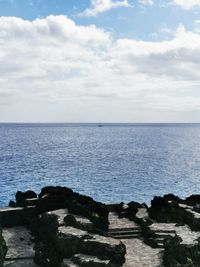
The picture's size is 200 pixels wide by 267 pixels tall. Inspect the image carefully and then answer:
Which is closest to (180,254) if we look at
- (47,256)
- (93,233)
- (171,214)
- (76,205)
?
(93,233)

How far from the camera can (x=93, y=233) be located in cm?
3288

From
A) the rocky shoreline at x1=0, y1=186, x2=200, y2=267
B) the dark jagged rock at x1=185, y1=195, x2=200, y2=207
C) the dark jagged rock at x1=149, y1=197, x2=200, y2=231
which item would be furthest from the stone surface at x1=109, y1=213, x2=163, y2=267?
the dark jagged rock at x1=185, y1=195, x2=200, y2=207

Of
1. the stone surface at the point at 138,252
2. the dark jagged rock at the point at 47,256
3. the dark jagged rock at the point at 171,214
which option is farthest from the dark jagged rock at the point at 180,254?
the dark jagged rock at the point at 47,256

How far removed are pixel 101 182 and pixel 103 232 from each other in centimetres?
6383

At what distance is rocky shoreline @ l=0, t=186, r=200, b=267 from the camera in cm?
3038

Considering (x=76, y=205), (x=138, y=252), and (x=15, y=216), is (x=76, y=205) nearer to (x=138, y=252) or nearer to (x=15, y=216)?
(x=138, y=252)

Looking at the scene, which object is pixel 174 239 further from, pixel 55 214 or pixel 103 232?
pixel 55 214

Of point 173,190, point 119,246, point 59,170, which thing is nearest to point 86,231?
point 119,246

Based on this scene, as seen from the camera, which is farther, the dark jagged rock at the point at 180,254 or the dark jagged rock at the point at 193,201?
the dark jagged rock at the point at 193,201

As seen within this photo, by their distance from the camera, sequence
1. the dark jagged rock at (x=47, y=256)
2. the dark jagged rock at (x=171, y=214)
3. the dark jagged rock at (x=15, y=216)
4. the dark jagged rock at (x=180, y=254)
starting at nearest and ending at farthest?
the dark jagged rock at (x=180, y=254)
the dark jagged rock at (x=47, y=256)
the dark jagged rock at (x=171, y=214)
the dark jagged rock at (x=15, y=216)

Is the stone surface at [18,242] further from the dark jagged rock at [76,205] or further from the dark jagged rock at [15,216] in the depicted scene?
the dark jagged rock at [76,205]

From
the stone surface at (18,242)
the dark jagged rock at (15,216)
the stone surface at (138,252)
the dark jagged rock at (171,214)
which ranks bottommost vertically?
the stone surface at (18,242)

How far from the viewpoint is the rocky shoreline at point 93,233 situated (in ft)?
99.7

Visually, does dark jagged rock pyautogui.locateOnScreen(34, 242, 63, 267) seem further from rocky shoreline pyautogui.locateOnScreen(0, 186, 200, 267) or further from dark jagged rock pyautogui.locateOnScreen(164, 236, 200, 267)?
dark jagged rock pyautogui.locateOnScreen(164, 236, 200, 267)
